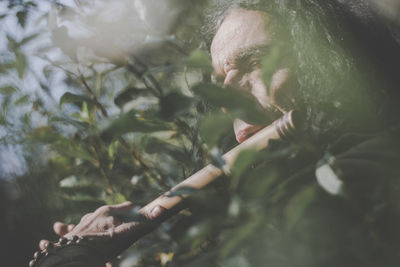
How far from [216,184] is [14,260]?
176 cm

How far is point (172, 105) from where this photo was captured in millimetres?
288

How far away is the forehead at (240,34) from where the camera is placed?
966 millimetres

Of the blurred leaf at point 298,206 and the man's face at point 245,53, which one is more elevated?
the blurred leaf at point 298,206

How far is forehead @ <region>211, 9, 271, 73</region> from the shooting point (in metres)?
0.97

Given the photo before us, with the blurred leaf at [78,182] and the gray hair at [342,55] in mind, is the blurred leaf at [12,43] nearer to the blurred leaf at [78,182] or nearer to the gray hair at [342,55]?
the blurred leaf at [78,182]

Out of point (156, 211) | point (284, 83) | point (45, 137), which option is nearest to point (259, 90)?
point (284, 83)

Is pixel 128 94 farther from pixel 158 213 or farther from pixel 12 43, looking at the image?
pixel 12 43

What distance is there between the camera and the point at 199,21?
2.26 ft

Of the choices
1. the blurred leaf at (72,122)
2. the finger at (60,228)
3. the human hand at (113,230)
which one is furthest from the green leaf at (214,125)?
the finger at (60,228)

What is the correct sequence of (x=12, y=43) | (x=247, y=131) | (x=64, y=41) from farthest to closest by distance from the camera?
(x=247, y=131), (x=12, y=43), (x=64, y=41)

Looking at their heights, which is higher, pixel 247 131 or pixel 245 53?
pixel 245 53

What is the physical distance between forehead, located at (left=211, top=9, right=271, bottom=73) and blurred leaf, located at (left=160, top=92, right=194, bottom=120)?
2.43 ft

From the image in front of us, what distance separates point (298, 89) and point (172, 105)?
25.0 inches

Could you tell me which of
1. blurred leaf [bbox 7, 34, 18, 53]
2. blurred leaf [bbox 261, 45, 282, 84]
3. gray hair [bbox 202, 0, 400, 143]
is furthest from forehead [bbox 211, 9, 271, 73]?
blurred leaf [bbox 261, 45, 282, 84]
